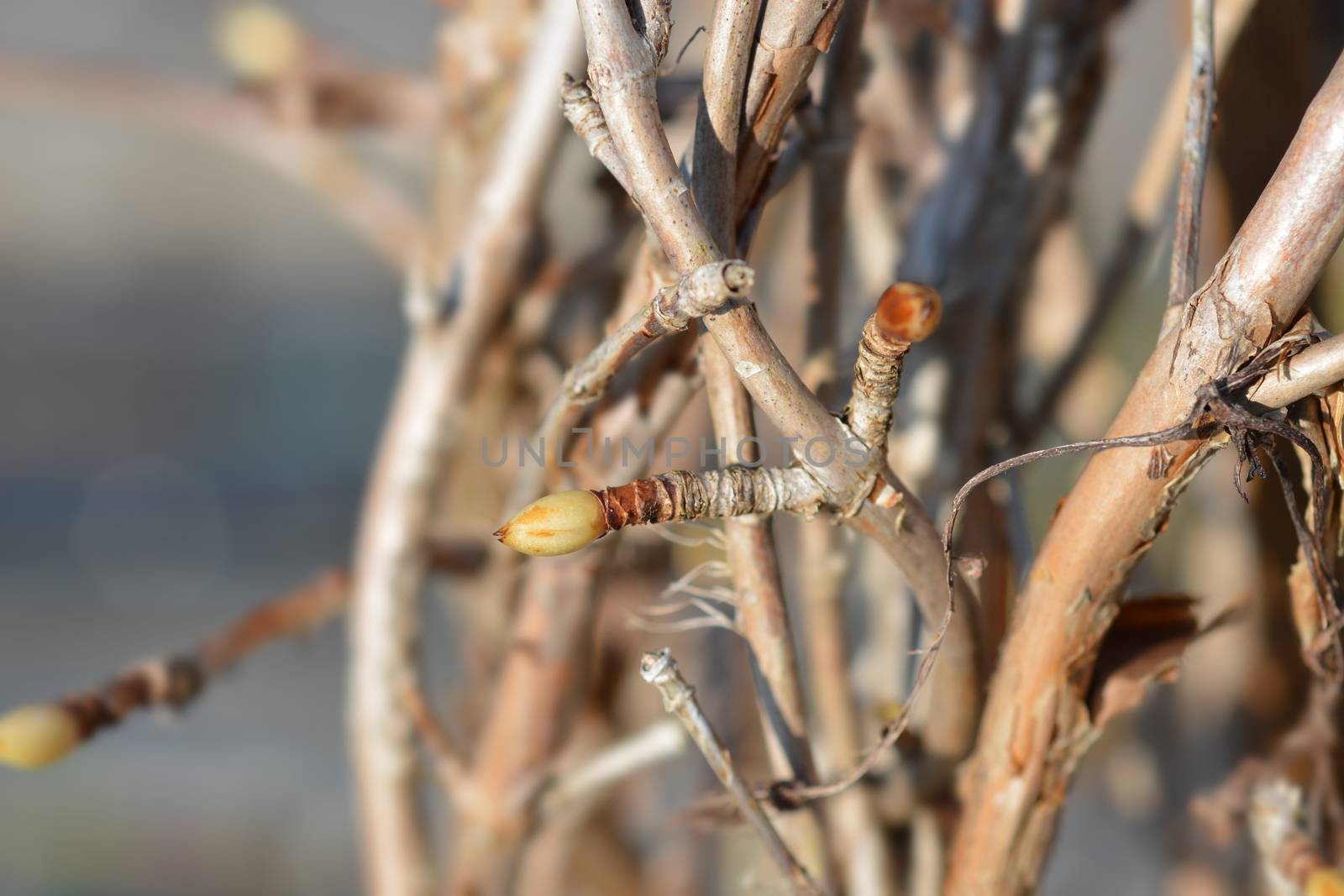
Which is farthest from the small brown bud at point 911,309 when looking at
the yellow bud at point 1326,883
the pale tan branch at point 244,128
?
the pale tan branch at point 244,128

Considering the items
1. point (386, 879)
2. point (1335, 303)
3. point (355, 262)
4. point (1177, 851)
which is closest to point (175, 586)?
point (355, 262)

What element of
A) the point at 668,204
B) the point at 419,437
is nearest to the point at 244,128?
the point at 419,437

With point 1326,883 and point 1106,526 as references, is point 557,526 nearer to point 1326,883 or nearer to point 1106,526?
point 1106,526

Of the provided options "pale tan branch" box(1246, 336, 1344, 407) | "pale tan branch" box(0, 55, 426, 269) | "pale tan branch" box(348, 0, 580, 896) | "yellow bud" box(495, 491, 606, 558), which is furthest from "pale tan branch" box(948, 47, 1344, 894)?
"pale tan branch" box(0, 55, 426, 269)

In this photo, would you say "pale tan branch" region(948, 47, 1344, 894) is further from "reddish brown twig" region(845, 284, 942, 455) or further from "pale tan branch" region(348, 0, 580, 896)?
"pale tan branch" region(348, 0, 580, 896)

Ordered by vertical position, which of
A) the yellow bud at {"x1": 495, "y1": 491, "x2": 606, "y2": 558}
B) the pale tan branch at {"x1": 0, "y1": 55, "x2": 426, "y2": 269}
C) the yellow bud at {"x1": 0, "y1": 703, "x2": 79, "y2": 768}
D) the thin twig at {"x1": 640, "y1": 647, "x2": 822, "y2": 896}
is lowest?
the thin twig at {"x1": 640, "y1": 647, "x2": 822, "y2": 896}

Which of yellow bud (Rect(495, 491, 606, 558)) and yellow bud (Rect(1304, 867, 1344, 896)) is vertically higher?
yellow bud (Rect(495, 491, 606, 558))

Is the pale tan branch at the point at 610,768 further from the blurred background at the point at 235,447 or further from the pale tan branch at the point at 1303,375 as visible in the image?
the pale tan branch at the point at 1303,375

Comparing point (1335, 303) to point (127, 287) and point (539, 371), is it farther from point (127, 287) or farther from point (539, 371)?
point (127, 287)
